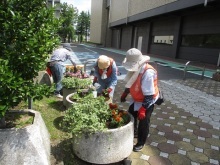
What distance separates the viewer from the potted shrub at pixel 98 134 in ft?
9.42

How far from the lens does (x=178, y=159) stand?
3.47 meters

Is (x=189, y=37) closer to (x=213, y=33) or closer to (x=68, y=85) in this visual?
(x=213, y=33)

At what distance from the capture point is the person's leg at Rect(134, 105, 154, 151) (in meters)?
3.40

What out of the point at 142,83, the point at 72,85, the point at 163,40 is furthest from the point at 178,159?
the point at 163,40

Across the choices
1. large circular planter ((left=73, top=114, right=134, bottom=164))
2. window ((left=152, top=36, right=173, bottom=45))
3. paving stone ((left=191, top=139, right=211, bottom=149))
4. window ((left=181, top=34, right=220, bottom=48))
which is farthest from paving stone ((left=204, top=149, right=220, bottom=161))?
window ((left=152, top=36, right=173, bottom=45))

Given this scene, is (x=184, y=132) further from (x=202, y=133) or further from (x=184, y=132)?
(x=202, y=133)

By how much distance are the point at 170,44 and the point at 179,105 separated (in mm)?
15339

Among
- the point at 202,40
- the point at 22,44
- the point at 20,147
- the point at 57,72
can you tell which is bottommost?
the point at 20,147

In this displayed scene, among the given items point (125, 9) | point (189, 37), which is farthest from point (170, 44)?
point (125, 9)

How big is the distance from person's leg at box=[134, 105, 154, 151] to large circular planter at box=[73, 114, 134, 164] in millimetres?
445

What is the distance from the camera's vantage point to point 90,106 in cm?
324

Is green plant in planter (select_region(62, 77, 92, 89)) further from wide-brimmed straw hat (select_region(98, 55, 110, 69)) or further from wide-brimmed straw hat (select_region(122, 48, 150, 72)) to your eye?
wide-brimmed straw hat (select_region(122, 48, 150, 72))

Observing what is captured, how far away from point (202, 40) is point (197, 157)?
14580 mm

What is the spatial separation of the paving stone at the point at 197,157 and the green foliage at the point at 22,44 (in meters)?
2.61
